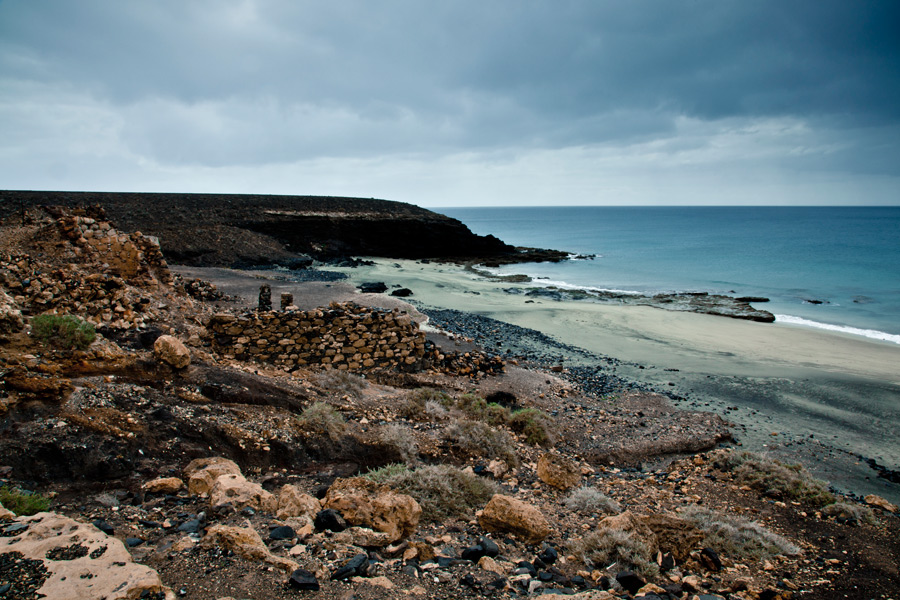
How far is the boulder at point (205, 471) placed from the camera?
5039 millimetres

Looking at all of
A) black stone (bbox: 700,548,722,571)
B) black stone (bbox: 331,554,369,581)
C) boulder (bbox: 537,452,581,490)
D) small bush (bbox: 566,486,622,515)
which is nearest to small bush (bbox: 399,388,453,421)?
boulder (bbox: 537,452,581,490)

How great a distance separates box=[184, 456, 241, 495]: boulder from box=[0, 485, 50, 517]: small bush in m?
1.20

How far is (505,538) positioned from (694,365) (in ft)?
45.1

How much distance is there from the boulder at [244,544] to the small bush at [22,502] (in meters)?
1.58

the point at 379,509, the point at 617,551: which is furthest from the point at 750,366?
the point at 379,509

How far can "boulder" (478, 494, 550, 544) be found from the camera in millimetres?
5039

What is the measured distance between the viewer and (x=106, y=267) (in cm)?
1268

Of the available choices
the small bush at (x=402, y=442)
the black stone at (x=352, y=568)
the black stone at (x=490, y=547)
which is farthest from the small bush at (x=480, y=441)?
the black stone at (x=352, y=568)

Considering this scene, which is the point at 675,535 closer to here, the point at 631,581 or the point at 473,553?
the point at 631,581

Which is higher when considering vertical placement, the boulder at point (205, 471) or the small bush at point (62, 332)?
the small bush at point (62, 332)

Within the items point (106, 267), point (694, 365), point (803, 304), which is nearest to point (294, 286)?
point (106, 267)

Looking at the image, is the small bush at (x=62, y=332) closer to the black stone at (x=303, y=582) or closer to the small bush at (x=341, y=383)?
the small bush at (x=341, y=383)

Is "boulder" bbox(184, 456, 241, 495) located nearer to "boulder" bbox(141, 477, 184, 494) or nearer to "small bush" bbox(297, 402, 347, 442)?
"boulder" bbox(141, 477, 184, 494)

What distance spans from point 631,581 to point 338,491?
2990 mm
